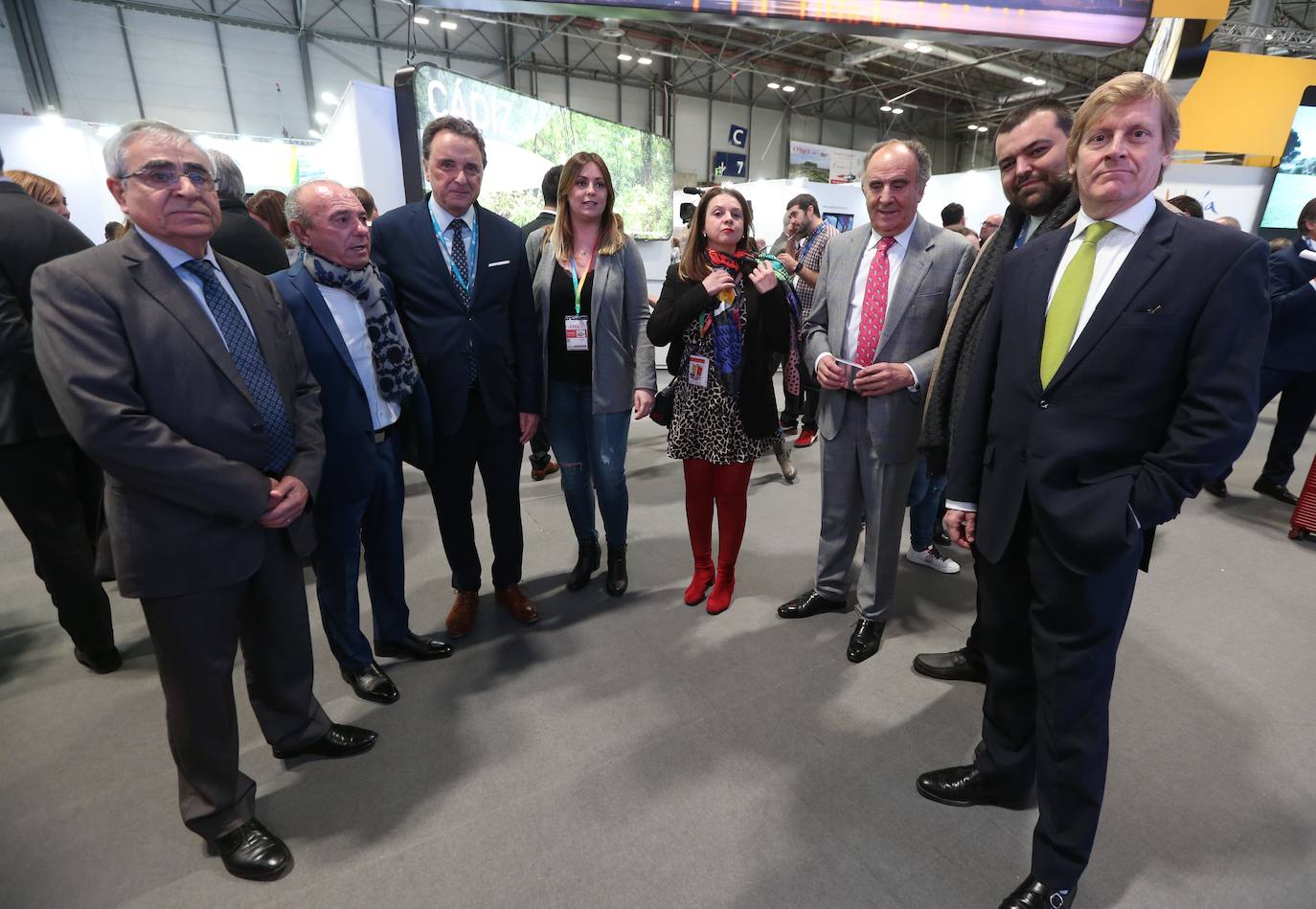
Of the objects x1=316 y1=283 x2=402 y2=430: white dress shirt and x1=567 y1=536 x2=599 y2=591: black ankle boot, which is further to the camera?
x1=567 y1=536 x2=599 y2=591: black ankle boot

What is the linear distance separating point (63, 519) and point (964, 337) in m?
3.01

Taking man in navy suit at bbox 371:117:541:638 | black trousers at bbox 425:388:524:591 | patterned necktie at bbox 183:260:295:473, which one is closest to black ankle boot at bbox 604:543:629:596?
black trousers at bbox 425:388:524:591

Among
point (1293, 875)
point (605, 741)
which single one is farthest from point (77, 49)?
point (1293, 875)

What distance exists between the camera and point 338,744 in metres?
1.86

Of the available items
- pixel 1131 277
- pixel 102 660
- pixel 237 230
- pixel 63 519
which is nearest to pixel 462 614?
pixel 102 660

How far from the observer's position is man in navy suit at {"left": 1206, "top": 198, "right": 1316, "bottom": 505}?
3.63m

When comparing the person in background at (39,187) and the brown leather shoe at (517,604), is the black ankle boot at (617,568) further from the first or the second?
the person in background at (39,187)

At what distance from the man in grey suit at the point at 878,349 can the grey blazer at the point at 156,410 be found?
1.76 m

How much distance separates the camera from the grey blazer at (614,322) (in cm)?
241

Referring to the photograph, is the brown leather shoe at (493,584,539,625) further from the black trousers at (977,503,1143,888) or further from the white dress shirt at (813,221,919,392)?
the black trousers at (977,503,1143,888)

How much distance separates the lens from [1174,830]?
1.61m

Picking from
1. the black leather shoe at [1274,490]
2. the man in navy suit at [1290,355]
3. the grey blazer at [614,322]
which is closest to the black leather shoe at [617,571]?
the grey blazer at [614,322]

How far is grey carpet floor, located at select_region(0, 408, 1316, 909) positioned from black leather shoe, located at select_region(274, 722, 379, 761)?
0.13 feet

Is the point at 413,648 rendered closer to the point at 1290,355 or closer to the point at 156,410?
the point at 156,410
